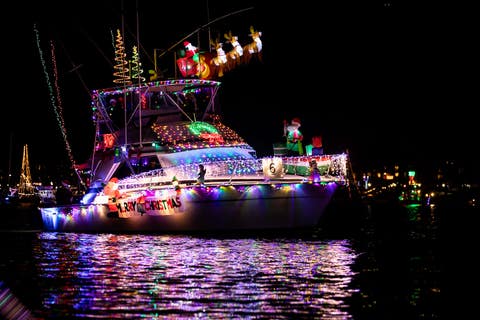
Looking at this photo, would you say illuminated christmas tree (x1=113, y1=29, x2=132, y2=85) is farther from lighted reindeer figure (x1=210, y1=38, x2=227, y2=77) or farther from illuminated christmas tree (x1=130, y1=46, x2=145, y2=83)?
lighted reindeer figure (x1=210, y1=38, x2=227, y2=77)

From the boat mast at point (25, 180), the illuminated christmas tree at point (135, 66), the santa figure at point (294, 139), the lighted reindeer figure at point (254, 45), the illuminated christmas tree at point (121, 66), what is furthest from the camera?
the boat mast at point (25, 180)

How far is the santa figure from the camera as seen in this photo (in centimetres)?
3355

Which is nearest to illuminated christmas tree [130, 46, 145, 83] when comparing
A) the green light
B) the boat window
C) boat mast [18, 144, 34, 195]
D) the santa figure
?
the green light

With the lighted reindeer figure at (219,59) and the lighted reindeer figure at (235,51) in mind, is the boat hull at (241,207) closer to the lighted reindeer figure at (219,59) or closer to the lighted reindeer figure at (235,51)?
the lighted reindeer figure at (219,59)

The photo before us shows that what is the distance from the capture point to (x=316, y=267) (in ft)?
69.4

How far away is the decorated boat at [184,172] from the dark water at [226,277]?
108 centimetres

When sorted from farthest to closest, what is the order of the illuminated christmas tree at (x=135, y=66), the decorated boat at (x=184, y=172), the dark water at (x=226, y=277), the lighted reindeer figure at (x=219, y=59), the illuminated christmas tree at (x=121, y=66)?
the illuminated christmas tree at (x=121, y=66)
the illuminated christmas tree at (x=135, y=66)
the lighted reindeer figure at (x=219, y=59)
the decorated boat at (x=184, y=172)
the dark water at (x=226, y=277)

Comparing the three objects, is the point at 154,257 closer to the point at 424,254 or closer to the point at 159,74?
the point at 424,254

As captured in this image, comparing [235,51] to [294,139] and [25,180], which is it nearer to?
[294,139]

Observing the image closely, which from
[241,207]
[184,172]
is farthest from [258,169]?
[184,172]

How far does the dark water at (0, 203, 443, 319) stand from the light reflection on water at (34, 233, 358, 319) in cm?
3

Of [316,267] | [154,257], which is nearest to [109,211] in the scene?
[154,257]

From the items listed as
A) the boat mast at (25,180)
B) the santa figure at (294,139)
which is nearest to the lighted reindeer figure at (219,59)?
the santa figure at (294,139)

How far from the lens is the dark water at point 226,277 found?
1533cm
